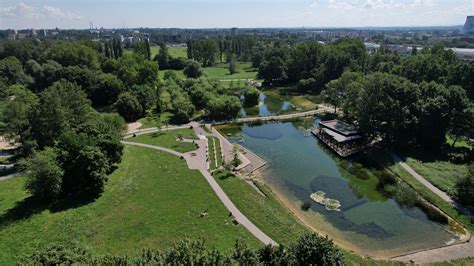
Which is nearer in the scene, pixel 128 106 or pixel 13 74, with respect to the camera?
pixel 128 106

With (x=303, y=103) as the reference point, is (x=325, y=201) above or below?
below

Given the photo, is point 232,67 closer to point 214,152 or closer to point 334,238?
point 214,152

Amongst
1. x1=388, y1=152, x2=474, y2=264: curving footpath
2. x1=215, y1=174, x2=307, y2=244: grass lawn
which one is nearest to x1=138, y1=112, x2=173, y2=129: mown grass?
x1=215, y1=174, x2=307, y2=244: grass lawn

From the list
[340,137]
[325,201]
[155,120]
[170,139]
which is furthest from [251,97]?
[325,201]

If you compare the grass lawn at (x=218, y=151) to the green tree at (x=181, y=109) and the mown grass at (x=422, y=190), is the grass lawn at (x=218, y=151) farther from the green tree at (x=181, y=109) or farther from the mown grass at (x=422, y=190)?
the mown grass at (x=422, y=190)

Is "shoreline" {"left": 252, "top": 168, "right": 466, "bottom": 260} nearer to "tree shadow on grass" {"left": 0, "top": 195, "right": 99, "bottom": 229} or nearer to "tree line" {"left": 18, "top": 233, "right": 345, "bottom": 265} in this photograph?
"tree line" {"left": 18, "top": 233, "right": 345, "bottom": 265}

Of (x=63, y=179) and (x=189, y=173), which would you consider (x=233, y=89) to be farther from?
(x=63, y=179)
